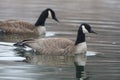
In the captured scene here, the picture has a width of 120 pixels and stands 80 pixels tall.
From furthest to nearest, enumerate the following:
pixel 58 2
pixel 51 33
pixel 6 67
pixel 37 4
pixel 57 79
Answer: pixel 58 2
pixel 37 4
pixel 51 33
pixel 6 67
pixel 57 79

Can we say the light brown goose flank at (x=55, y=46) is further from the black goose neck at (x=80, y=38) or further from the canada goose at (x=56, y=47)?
the black goose neck at (x=80, y=38)

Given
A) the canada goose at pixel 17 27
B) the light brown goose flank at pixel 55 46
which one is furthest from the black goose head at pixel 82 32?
the canada goose at pixel 17 27

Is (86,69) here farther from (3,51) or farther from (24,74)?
(3,51)

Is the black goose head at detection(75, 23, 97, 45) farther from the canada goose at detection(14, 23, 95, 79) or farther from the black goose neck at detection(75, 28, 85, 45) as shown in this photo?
the canada goose at detection(14, 23, 95, 79)

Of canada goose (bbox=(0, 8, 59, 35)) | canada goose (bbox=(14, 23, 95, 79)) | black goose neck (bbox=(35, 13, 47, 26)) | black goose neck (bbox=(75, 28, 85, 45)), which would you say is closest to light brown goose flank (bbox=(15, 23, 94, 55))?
canada goose (bbox=(14, 23, 95, 79))

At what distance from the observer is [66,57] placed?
16594 mm

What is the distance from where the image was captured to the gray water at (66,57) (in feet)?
45.4

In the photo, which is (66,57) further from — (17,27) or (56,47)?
(17,27)

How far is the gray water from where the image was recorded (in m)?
13.9

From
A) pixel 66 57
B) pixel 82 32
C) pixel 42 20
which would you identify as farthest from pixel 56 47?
pixel 42 20

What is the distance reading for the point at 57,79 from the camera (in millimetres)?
13164

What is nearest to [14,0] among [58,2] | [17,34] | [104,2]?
[58,2]

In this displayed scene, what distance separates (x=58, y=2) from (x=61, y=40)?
18.8 meters

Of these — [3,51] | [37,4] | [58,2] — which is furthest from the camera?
[58,2]
